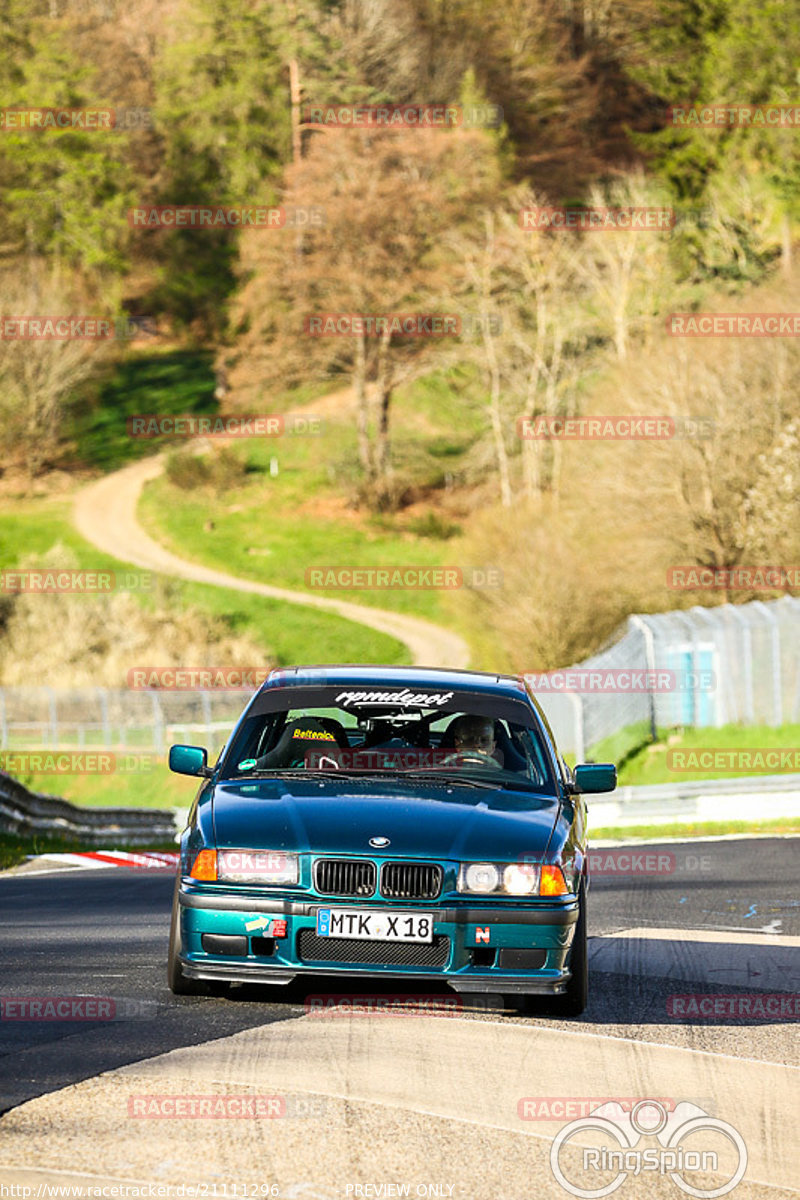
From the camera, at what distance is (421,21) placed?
99188 millimetres

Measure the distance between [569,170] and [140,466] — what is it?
33.1m

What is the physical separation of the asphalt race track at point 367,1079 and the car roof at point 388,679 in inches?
60.9

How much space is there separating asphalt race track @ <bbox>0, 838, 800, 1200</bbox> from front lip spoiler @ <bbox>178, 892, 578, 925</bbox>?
1.62 ft

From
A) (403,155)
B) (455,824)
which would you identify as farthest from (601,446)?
(455,824)

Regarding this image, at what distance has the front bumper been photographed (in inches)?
276
